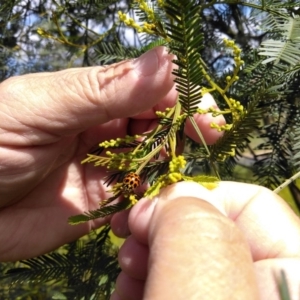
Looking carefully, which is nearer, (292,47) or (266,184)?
(292,47)

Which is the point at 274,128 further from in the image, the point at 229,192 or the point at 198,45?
the point at 198,45

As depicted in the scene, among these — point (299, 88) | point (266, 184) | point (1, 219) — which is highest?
point (299, 88)

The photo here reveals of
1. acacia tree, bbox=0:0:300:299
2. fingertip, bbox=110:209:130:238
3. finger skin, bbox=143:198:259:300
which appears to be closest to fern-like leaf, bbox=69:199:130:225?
acacia tree, bbox=0:0:300:299

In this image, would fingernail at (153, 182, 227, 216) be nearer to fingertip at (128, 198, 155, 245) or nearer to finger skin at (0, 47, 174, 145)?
fingertip at (128, 198, 155, 245)

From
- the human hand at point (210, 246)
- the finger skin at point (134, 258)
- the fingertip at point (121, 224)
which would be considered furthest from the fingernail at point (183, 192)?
the fingertip at point (121, 224)

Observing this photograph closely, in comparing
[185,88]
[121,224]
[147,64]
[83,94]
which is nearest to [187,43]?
[185,88]

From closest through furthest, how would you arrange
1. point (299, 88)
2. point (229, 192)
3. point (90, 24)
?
point (229, 192), point (299, 88), point (90, 24)

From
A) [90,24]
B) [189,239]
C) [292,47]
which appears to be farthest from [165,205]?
[90,24]
